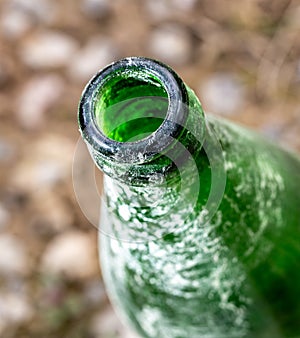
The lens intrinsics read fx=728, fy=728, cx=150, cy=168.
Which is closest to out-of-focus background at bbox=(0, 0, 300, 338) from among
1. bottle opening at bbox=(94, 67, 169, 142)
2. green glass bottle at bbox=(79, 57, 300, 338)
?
green glass bottle at bbox=(79, 57, 300, 338)

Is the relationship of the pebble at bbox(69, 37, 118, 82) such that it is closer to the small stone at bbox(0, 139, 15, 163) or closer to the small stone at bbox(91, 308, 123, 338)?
the small stone at bbox(0, 139, 15, 163)

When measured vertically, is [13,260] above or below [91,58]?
below

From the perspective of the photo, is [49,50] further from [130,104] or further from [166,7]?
[130,104]

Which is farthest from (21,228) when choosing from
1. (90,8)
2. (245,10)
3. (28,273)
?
(245,10)

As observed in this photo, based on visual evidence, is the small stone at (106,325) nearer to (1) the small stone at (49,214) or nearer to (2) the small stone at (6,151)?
(1) the small stone at (49,214)

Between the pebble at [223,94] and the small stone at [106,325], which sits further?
the pebble at [223,94]

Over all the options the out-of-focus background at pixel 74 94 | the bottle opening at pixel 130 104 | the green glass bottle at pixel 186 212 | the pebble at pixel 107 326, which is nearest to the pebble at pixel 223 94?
the out-of-focus background at pixel 74 94

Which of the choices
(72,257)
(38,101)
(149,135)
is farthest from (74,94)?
(149,135)
